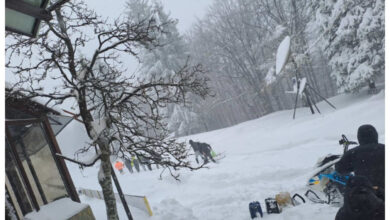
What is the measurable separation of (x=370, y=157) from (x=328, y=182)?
A: 2.78 m

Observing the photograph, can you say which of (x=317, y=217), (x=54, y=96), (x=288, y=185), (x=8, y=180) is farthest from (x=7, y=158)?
(x=288, y=185)

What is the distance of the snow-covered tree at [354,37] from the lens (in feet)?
57.6

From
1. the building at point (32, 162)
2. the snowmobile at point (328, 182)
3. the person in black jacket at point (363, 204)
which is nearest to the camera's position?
the person in black jacket at point (363, 204)

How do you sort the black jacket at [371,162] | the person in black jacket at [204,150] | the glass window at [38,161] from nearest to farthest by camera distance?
the black jacket at [371,162]
the glass window at [38,161]
the person in black jacket at [204,150]

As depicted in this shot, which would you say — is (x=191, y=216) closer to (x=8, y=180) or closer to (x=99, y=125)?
(x=99, y=125)

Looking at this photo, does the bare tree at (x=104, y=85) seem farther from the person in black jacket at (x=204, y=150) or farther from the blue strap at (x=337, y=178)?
the person in black jacket at (x=204, y=150)

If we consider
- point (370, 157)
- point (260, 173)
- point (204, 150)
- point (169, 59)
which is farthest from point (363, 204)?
point (169, 59)

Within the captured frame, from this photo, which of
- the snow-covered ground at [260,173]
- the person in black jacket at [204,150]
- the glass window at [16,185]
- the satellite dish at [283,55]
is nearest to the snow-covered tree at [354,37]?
the snow-covered ground at [260,173]

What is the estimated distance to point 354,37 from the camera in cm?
1914

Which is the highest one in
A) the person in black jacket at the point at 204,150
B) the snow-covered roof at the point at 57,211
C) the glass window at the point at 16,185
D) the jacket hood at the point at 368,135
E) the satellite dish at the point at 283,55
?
the satellite dish at the point at 283,55

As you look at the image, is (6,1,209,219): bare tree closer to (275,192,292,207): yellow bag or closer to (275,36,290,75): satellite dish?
(275,192,292,207): yellow bag

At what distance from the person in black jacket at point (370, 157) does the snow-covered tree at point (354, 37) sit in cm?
1558

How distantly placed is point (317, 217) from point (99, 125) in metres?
5.28

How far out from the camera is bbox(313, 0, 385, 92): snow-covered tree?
1755cm
